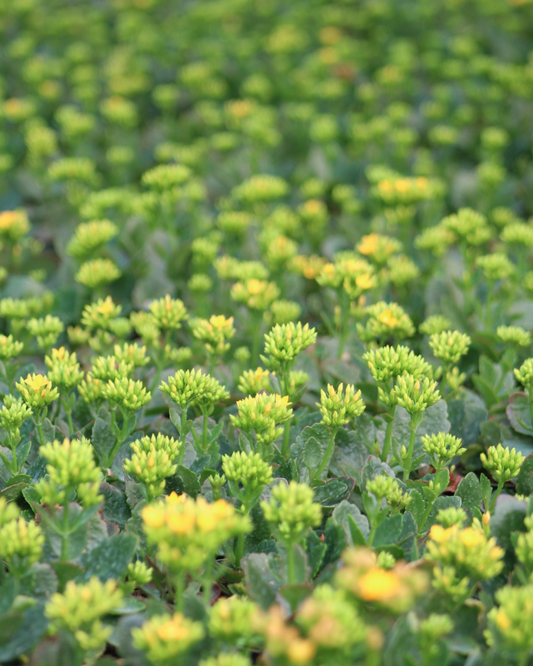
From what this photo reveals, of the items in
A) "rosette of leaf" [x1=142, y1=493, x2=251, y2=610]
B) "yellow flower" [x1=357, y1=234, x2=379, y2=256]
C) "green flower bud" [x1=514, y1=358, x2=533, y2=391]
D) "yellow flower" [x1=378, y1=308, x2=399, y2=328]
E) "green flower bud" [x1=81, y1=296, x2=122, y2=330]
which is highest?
"rosette of leaf" [x1=142, y1=493, x2=251, y2=610]

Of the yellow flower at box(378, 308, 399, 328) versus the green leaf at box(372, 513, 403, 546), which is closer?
the green leaf at box(372, 513, 403, 546)

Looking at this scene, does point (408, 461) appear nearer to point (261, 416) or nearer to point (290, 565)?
point (261, 416)

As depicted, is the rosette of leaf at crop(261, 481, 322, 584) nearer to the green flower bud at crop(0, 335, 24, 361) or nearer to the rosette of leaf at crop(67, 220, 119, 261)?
the green flower bud at crop(0, 335, 24, 361)

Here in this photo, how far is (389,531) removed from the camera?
1.95m

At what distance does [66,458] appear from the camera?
5.69ft

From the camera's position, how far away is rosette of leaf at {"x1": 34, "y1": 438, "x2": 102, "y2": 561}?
1.72 m

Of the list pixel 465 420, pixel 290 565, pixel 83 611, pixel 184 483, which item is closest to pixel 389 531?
pixel 290 565

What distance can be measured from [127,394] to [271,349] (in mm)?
453

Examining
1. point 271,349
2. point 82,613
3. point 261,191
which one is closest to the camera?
point 82,613

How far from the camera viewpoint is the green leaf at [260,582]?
179 centimetres

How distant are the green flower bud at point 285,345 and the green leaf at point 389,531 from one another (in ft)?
1.90

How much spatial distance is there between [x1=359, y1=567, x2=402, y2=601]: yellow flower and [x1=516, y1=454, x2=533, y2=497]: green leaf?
101 cm

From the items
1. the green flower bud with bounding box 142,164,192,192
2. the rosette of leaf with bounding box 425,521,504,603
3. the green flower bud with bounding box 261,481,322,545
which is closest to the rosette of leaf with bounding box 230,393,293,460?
the green flower bud with bounding box 261,481,322,545

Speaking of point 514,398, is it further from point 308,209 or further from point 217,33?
point 217,33
